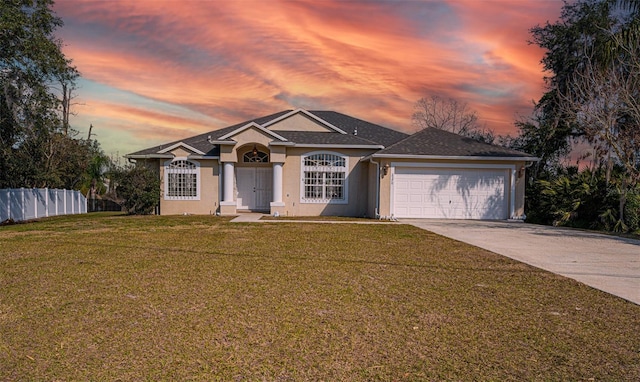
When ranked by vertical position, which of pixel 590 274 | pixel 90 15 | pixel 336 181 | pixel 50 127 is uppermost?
pixel 90 15

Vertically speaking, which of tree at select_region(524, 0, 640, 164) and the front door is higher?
tree at select_region(524, 0, 640, 164)

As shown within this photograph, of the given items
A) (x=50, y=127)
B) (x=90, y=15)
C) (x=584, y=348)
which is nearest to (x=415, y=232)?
(x=584, y=348)

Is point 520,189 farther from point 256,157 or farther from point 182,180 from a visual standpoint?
point 182,180

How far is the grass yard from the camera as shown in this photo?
3.69 meters

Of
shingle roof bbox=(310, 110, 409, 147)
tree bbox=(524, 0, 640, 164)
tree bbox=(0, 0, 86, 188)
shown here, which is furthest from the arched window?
tree bbox=(524, 0, 640, 164)

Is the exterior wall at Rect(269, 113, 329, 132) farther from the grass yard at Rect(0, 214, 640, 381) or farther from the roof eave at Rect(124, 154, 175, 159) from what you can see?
the grass yard at Rect(0, 214, 640, 381)

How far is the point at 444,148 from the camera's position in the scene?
1930cm

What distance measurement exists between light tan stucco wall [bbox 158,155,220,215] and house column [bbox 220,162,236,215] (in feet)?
2.85

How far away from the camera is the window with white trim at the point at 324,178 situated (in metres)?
20.5

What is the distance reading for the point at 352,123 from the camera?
2497 centimetres

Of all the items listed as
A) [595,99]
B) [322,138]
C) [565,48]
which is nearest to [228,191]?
[322,138]

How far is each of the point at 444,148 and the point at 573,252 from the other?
385 inches

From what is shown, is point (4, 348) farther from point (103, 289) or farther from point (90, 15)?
point (90, 15)

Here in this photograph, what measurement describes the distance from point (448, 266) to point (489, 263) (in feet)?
3.35
